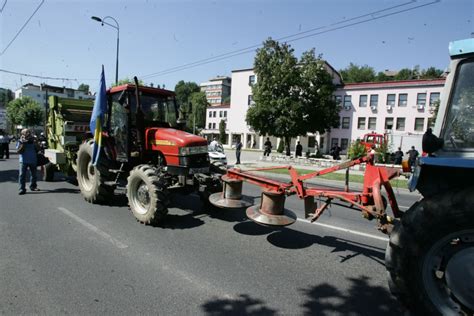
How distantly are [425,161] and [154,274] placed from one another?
322 cm

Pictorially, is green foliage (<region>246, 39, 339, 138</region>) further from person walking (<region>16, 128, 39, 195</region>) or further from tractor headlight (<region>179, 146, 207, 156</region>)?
tractor headlight (<region>179, 146, 207, 156</region>)

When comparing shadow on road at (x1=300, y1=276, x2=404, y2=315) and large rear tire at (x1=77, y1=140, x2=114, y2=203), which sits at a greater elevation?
large rear tire at (x1=77, y1=140, x2=114, y2=203)

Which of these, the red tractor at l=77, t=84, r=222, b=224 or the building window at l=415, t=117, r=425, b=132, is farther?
the building window at l=415, t=117, r=425, b=132

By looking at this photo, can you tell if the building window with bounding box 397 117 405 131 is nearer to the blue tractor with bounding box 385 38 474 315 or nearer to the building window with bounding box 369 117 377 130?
the building window with bounding box 369 117 377 130

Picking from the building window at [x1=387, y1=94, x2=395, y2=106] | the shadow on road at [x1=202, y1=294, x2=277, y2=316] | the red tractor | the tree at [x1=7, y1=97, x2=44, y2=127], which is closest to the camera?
the shadow on road at [x1=202, y1=294, x2=277, y2=316]

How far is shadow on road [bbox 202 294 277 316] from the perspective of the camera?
3117mm

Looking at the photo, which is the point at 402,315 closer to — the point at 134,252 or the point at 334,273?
the point at 334,273

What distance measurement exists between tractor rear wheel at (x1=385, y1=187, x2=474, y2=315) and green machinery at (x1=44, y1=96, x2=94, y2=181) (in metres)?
9.26

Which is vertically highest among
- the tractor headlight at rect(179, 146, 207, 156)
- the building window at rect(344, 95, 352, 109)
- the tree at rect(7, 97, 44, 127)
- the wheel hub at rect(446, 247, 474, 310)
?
the building window at rect(344, 95, 352, 109)

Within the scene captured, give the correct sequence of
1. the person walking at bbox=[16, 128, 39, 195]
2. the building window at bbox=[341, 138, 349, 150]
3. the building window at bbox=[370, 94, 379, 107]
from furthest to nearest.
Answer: the building window at bbox=[341, 138, 349, 150] < the building window at bbox=[370, 94, 379, 107] < the person walking at bbox=[16, 128, 39, 195]

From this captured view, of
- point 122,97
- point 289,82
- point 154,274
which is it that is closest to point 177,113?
Answer: point 122,97

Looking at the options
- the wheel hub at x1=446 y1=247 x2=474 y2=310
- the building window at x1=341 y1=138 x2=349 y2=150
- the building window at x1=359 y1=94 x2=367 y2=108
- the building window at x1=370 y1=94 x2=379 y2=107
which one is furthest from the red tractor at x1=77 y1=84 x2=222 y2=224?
the building window at x1=341 y1=138 x2=349 y2=150

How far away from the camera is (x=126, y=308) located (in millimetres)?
3129

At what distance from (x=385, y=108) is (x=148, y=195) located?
1578 inches
